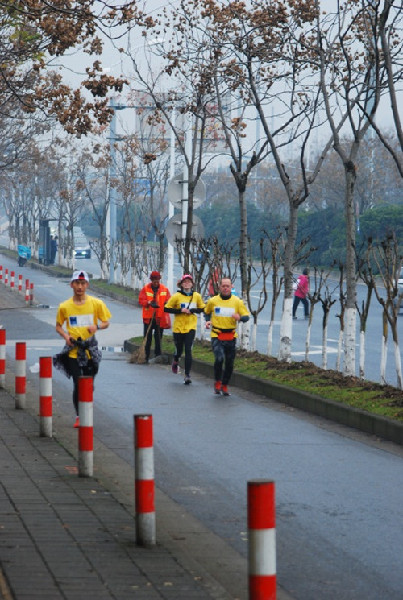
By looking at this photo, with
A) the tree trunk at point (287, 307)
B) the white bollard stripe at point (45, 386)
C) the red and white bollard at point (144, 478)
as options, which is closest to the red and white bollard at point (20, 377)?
the white bollard stripe at point (45, 386)

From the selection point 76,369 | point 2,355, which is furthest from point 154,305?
point 76,369

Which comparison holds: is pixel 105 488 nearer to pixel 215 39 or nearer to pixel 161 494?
pixel 161 494

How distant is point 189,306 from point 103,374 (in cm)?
228

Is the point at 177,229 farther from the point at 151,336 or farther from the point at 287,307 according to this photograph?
the point at 287,307

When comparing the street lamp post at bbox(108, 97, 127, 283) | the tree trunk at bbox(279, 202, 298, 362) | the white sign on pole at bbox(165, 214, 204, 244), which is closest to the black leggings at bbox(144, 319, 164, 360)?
the white sign on pole at bbox(165, 214, 204, 244)

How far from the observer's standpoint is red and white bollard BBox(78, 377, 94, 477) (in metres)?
9.41

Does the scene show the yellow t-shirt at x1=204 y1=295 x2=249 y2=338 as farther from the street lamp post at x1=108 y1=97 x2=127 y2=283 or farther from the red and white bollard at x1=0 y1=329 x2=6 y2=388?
the street lamp post at x1=108 y1=97 x2=127 y2=283

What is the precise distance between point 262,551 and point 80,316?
26.0 feet

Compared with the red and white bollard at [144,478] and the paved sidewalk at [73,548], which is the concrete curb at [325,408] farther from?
the red and white bollard at [144,478]

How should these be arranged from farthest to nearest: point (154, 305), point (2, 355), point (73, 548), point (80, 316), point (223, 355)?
point (154, 305)
point (223, 355)
point (2, 355)
point (80, 316)
point (73, 548)

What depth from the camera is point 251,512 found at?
4824 mm

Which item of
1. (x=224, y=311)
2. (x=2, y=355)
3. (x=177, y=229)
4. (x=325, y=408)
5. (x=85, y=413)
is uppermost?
(x=177, y=229)

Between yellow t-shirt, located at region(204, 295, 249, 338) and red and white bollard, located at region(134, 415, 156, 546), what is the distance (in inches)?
404

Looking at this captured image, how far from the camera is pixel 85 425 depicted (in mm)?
9508
